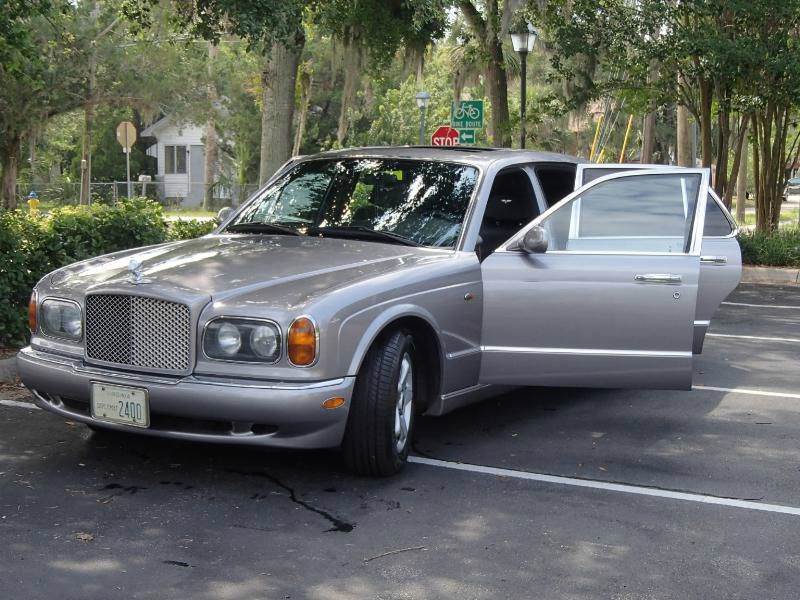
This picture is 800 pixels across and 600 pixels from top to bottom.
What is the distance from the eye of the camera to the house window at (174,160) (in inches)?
2146

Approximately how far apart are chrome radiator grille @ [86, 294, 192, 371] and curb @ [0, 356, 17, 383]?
2721mm

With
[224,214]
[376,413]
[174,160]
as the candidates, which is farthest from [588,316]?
[174,160]

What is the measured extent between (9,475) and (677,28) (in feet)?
47.6

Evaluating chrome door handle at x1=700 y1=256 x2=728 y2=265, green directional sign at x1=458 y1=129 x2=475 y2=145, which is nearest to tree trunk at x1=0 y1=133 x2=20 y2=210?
green directional sign at x1=458 y1=129 x2=475 y2=145

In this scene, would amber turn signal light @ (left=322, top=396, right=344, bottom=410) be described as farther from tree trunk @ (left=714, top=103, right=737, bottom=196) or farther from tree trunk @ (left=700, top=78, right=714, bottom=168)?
tree trunk @ (left=714, top=103, right=737, bottom=196)

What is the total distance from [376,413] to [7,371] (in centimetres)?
365

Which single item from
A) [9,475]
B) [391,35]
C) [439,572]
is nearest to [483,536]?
[439,572]

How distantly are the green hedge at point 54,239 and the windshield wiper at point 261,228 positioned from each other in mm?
2358

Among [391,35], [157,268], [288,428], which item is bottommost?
[288,428]

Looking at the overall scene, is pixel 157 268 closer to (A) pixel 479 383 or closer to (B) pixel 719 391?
(A) pixel 479 383

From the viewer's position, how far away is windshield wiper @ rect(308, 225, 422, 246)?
6.29 metres

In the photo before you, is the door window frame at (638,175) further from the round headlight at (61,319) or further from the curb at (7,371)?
the curb at (7,371)

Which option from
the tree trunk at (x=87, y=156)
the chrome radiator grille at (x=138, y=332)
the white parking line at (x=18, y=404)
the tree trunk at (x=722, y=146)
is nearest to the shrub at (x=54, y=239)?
the white parking line at (x=18, y=404)

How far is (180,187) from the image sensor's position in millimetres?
53375
